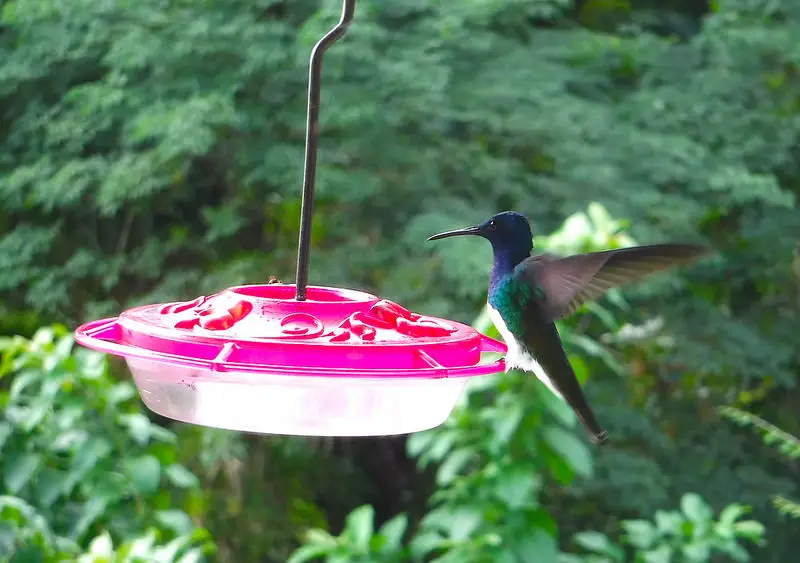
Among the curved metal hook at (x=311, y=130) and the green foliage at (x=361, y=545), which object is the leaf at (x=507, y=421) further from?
the curved metal hook at (x=311, y=130)

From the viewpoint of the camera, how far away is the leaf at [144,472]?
101 inches

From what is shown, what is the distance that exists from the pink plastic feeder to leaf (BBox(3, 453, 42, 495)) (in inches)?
43.3

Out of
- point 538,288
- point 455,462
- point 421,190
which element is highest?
point 538,288

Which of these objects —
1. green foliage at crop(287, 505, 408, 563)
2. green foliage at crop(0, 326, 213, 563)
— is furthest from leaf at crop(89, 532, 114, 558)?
green foliage at crop(287, 505, 408, 563)

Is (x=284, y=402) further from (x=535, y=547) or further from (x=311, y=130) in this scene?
(x=535, y=547)

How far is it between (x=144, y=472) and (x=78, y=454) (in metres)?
0.18

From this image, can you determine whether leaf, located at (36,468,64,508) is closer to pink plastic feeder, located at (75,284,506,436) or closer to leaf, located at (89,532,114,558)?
leaf, located at (89,532,114,558)

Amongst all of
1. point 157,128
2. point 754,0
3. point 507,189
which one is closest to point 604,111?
point 507,189

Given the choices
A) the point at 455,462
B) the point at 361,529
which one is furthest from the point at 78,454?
the point at 455,462

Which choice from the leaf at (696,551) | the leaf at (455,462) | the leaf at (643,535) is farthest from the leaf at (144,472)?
the leaf at (696,551)

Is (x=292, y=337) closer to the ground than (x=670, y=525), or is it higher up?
higher up

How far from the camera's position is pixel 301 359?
1.33 m

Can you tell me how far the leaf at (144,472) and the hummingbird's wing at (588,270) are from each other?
1.16 metres

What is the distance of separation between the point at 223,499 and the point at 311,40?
2.08 m
